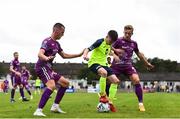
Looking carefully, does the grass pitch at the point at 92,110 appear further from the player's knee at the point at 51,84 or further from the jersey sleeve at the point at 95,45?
the jersey sleeve at the point at 95,45

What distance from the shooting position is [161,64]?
196 m

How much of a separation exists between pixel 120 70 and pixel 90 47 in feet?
6.19

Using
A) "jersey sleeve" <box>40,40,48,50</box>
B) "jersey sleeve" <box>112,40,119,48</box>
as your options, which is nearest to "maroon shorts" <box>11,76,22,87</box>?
"jersey sleeve" <box>112,40,119,48</box>

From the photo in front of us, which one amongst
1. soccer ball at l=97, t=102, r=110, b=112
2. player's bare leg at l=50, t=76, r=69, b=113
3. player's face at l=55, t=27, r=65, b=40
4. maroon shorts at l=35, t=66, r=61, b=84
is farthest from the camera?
soccer ball at l=97, t=102, r=110, b=112

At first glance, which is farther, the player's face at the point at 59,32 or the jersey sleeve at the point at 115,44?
the jersey sleeve at the point at 115,44

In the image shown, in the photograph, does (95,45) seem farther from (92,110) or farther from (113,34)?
(92,110)

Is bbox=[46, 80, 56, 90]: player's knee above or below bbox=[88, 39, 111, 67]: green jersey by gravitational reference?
below

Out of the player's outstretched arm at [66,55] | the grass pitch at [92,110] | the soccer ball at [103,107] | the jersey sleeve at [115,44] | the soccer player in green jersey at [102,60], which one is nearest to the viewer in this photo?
the grass pitch at [92,110]

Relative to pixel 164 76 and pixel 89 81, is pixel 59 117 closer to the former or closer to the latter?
pixel 89 81

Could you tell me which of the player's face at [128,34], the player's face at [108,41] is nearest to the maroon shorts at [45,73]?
the player's face at [108,41]

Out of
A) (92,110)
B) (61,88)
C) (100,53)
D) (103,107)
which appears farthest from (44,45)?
(92,110)

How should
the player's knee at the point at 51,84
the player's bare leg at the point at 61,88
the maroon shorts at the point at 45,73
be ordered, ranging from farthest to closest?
the player's bare leg at the point at 61,88 → the maroon shorts at the point at 45,73 → the player's knee at the point at 51,84

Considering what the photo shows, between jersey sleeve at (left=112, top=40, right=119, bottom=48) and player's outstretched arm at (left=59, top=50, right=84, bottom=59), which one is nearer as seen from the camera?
player's outstretched arm at (left=59, top=50, right=84, bottom=59)

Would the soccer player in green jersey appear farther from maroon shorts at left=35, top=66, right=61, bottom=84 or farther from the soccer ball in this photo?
maroon shorts at left=35, top=66, right=61, bottom=84
